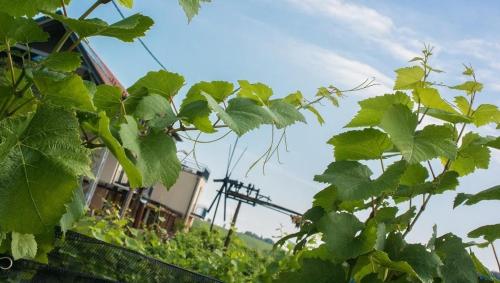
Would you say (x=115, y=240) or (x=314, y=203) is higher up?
(x=314, y=203)

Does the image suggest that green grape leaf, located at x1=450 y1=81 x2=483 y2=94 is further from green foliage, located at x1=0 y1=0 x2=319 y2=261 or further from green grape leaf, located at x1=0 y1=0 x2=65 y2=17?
green grape leaf, located at x1=0 y1=0 x2=65 y2=17

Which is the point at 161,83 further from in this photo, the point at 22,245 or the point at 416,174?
the point at 416,174

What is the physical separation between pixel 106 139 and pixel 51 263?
0.68 metres

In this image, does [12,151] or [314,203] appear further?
[314,203]

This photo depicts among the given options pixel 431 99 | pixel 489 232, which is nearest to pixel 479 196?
pixel 489 232

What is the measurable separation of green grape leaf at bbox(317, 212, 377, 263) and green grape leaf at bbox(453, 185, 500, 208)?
211 mm

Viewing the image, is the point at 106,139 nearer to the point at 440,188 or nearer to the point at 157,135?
the point at 157,135

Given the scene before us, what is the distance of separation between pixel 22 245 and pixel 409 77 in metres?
0.81

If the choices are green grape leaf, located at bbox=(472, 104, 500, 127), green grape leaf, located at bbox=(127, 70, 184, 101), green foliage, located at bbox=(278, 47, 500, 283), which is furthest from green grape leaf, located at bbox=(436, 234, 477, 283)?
green grape leaf, located at bbox=(127, 70, 184, 101)

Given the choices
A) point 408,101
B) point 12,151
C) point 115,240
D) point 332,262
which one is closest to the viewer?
point 12,151

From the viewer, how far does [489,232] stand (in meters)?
1.09

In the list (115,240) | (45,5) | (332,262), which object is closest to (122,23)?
(45,5)

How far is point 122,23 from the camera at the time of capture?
24.4 inches

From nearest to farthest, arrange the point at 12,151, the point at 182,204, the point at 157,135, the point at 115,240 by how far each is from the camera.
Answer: the point at 12,151 < the point at 157,135 < the point at 115,240 < the point at 182,204
